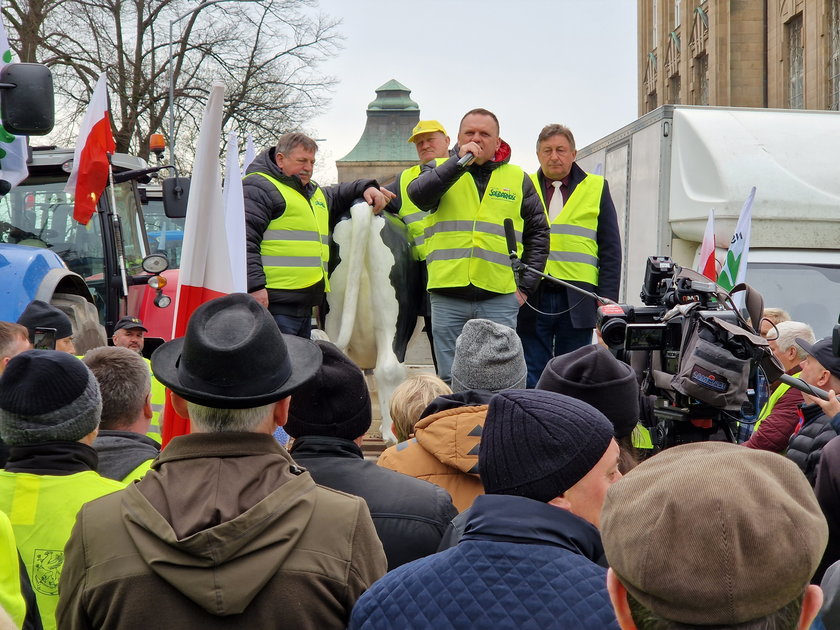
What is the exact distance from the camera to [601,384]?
10.7 feet

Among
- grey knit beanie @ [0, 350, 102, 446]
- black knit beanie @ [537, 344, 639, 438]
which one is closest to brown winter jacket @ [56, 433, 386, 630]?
grey knit beanie @ [0, 350, 102, 446]

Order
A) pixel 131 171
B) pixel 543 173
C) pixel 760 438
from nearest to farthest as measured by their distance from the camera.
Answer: pixel 760 438, pixel 543 173, pixel 131 171

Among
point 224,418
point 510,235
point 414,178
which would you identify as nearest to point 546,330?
point 510,235

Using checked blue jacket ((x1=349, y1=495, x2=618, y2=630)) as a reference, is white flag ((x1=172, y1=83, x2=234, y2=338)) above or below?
above

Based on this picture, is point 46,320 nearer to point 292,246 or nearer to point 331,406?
point 292,246

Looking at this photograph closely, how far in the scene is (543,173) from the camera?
24.4ft

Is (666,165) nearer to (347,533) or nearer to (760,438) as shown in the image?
(760,438)

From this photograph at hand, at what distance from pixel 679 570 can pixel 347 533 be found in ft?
3.12

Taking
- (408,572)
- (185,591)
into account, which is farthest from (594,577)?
(185,591)

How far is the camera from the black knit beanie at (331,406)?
2.96m

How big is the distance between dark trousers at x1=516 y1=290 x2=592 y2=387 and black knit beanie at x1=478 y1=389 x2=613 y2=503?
16.1 ft

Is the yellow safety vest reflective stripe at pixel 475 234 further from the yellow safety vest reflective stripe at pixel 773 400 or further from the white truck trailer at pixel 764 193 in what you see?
the white truck trailer at pixel 764 193

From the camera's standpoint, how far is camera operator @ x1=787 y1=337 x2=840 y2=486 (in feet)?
13.9

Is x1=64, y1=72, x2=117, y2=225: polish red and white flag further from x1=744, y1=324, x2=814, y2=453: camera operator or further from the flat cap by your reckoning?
the flat cap
